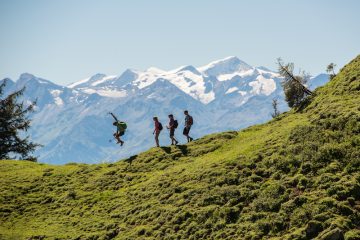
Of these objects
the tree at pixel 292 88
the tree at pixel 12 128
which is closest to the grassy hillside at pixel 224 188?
the tree at pixel 292 88

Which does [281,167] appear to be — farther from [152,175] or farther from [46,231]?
[46,231]

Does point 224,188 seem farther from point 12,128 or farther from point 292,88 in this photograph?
point 12,128

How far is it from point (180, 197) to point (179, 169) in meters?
4.95

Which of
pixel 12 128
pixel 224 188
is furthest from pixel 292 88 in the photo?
pixel 12 128

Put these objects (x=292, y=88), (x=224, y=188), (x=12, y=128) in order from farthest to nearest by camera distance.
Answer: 1. (x=12, y=128)
2. (x=292, y=88)
3. (x=224, y=188)

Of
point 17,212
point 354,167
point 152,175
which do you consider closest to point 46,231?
point 17,212

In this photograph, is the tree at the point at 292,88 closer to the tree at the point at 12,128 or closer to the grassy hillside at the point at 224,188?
the grassy hillside at the point at 224,188

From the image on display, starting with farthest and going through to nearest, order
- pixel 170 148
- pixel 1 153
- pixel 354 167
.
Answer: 1. pixel 1 153
2. pixel 170 148
3. pixel 354 167

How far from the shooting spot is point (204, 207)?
84.7 ft

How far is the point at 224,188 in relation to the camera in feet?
87.6

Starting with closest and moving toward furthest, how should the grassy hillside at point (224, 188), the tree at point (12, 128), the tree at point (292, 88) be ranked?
the grassy hillside at point (224, 188)
the tree at point (292, 88)
the tree at point (12, 128)

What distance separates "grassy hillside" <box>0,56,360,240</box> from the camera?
22172 mm

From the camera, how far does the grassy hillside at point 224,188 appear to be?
22.2m

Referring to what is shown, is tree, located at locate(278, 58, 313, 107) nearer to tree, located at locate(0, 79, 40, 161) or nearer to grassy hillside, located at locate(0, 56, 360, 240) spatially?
grassy hillside, located at locate(0, 56, 360, 240)
